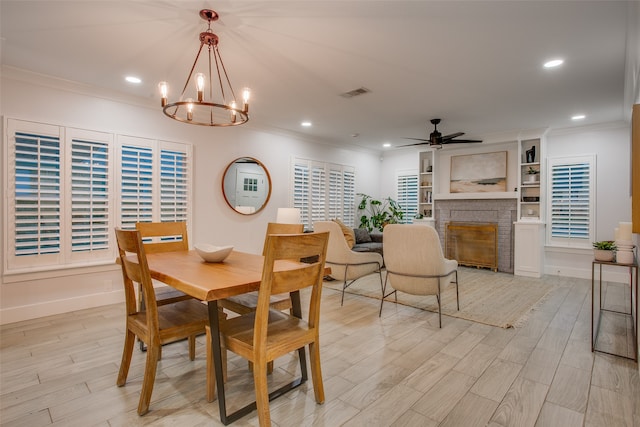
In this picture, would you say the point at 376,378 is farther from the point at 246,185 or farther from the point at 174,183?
the point at 246,185

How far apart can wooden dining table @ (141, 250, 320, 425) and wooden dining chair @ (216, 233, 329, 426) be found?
0.41 ft

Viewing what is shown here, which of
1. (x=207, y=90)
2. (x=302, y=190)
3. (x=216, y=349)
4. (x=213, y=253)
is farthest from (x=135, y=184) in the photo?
(x=216, y=349)

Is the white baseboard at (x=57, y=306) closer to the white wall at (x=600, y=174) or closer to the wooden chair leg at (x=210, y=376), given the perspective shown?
the wooden chair leg at (x=210, y=376)

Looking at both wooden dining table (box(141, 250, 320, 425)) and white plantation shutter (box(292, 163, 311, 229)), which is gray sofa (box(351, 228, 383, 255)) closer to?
white plantation shutter (box(292, 163, 311, 229))

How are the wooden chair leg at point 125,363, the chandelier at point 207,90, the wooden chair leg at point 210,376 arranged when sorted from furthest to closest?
the chandelier at point 207,90, the wooden chair leg at point 125,363, the wooden chair leg at point 210,376

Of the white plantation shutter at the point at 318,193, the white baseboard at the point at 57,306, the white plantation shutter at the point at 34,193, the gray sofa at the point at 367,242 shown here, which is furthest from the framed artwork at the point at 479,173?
the white plantation shutter at the point at 34,193

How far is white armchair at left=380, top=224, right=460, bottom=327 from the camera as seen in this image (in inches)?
130

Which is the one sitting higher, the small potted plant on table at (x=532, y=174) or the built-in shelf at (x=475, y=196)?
the small potted plant on table at (x=532, y=174)

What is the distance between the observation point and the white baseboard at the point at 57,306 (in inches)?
133

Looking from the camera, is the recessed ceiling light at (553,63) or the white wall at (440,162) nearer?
the recessed ceiling light at (553,63)

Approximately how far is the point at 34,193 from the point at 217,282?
306 cm

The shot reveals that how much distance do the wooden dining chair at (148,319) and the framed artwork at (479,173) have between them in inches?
237

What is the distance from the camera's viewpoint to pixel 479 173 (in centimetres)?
660

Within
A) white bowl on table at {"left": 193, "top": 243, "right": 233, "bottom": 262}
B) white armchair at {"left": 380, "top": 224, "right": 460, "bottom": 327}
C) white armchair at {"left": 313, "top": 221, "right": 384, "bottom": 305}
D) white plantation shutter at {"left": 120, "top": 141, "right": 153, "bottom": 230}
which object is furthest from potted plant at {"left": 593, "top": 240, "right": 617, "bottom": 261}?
white plantation shutter at {"left": 120, "top": 141, "right": 153, "bottom": 230}
